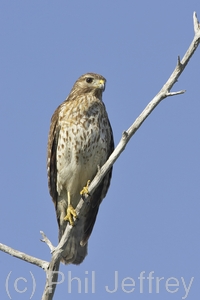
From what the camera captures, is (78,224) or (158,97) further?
(78,224)

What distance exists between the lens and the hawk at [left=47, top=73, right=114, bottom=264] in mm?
7555

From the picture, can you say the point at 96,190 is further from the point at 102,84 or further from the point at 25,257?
the point at 25,257

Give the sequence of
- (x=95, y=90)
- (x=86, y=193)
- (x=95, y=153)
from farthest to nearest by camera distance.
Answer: (x=95, y=90), (x=95, y=153), (x=86, y=193)

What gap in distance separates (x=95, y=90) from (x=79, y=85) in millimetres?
269

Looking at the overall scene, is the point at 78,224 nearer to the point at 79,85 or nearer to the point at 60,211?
the point at 60,211

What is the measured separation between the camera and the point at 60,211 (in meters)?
7.96

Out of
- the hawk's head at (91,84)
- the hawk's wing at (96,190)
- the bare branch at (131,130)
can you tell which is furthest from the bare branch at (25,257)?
the hawk's head at (91,84)

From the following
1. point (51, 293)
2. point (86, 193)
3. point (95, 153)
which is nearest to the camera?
point (51, 293)

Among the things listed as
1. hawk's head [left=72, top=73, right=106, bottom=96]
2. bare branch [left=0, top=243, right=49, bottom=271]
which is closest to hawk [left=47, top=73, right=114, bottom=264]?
hawk's head [left=72, top=73, right=106, bottom=96]

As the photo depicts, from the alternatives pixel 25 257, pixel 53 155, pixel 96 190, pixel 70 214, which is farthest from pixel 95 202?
pixel 25 257

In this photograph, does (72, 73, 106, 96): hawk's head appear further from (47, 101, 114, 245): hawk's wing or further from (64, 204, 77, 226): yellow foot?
(64, 204, 77, 226): yellow foot

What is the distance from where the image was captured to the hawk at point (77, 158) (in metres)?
7.55

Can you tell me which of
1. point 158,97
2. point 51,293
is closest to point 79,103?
point 158,97

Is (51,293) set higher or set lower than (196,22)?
lower
